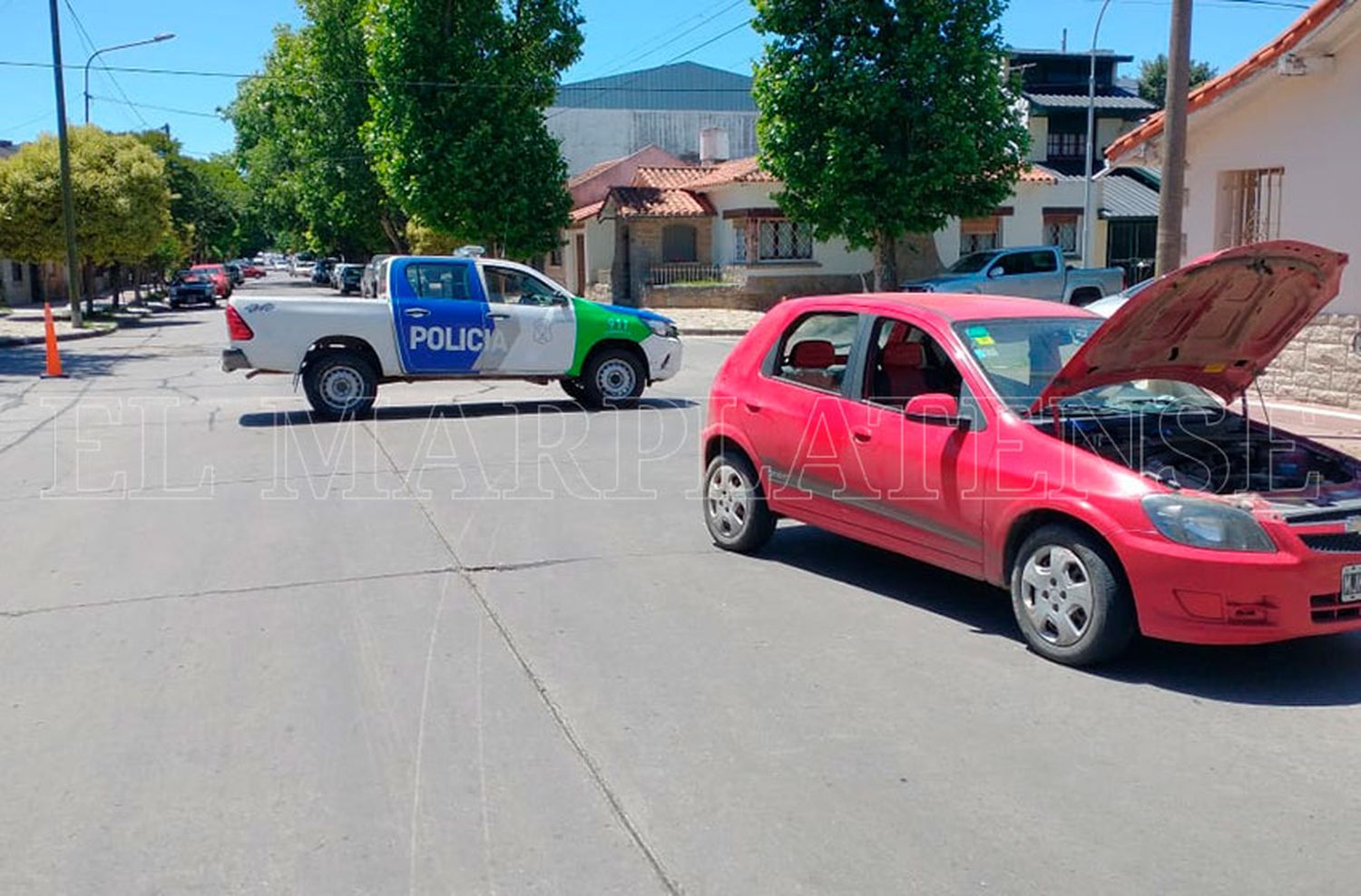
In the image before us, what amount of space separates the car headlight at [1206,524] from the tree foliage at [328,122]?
127ft

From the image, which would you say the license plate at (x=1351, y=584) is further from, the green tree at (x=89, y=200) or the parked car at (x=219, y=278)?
the parked car at (x=219, y=278)

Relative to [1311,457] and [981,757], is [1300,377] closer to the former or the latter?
[1311,457]

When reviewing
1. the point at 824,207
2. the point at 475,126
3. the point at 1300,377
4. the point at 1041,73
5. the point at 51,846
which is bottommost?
the point at 51,846

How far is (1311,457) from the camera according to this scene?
20.8 feet

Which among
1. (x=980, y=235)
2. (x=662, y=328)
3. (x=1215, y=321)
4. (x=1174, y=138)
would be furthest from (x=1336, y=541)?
(x=980, y=235)

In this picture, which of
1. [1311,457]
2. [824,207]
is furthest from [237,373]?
[1311,457]

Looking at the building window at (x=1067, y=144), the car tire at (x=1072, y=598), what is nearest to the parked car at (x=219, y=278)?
the building window at (x=1067, y=144)

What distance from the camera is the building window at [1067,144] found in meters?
49.1

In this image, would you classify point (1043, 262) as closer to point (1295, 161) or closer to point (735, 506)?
point (1295, 161)

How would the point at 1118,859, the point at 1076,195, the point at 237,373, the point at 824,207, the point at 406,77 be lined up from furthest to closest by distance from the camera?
the point at 1076,195 < the point at 406,77 < the point at 824,207 < the point at 237,373 < the point at 1118,859

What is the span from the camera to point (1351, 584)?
5406 mm

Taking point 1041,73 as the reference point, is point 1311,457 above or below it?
below

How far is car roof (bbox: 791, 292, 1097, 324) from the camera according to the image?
688 cm

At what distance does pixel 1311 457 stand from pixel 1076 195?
35.7 meters
